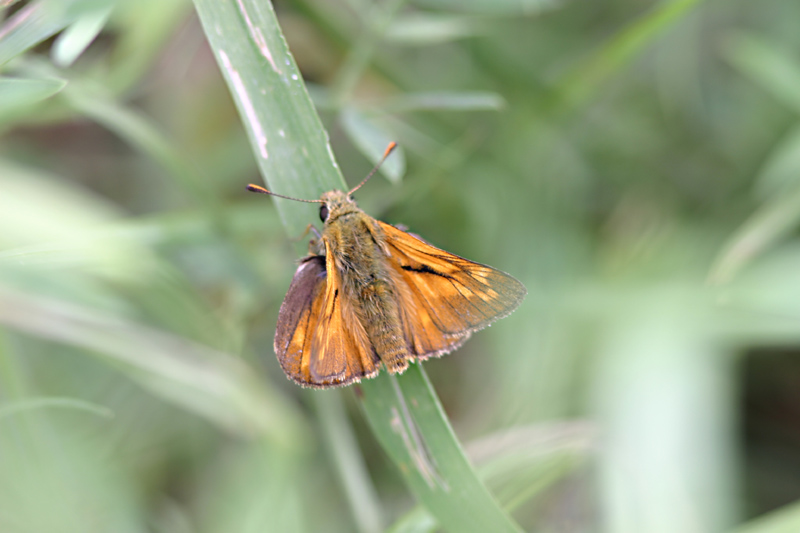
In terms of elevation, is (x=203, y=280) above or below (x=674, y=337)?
above

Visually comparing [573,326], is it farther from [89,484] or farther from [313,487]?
[89,484]

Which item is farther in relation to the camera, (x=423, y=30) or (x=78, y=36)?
(x=423, y=30)

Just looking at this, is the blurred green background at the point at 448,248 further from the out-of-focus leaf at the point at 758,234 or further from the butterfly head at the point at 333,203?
the butterfly head at the point at 333,203

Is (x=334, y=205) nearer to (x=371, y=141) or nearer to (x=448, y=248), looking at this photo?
(x=371, y=141)

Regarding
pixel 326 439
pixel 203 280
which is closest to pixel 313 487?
pixel 326 439

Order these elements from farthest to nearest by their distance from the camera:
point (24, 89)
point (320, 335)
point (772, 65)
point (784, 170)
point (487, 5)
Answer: point (772, 65) → point (784, 170) → point (487, 5) → point (320, 335) → point (24, 89)

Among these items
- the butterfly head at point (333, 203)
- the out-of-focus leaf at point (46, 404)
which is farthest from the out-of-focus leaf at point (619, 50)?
the out-of-focus leaf at point (46, 404)

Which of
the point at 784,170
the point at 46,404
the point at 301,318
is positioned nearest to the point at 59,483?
the point at 46,404
